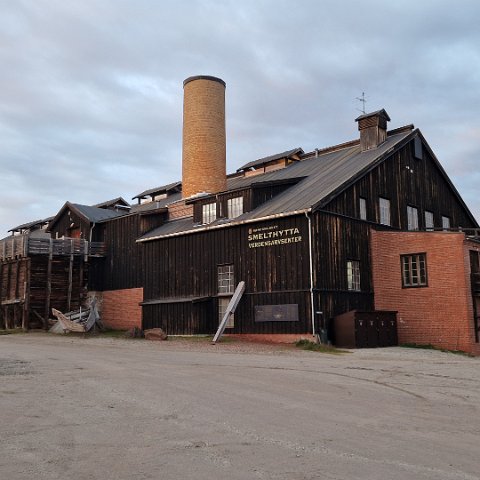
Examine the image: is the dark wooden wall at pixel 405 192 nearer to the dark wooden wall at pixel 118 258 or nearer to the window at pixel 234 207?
the window at pixel 234 207

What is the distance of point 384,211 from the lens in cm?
2941

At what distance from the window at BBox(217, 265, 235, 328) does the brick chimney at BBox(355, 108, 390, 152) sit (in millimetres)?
10590

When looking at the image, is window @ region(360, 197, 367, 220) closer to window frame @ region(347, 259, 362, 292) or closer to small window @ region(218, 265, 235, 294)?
window frame @ region(347, 259, 362, 292)

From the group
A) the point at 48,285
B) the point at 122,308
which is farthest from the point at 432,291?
the point at 48,285

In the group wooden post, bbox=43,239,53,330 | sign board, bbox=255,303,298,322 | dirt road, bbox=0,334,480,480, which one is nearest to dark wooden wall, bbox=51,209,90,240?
wooden post, bbox=43,239,53,330

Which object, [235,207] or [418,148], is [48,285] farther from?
[418,148]

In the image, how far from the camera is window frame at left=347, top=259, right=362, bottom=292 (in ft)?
85.4

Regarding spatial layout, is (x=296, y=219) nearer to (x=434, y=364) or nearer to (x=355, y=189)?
(x=355, y=189)

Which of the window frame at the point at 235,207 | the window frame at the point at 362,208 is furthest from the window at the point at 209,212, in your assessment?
the window frame at the point at 362,208

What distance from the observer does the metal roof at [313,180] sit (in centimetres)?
2566

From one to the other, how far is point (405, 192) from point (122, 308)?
18233 mm

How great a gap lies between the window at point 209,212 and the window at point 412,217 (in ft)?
35.0

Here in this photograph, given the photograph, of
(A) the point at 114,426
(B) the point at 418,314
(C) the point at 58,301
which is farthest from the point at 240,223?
(A) the point at 114,426

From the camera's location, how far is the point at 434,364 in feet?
59.2
